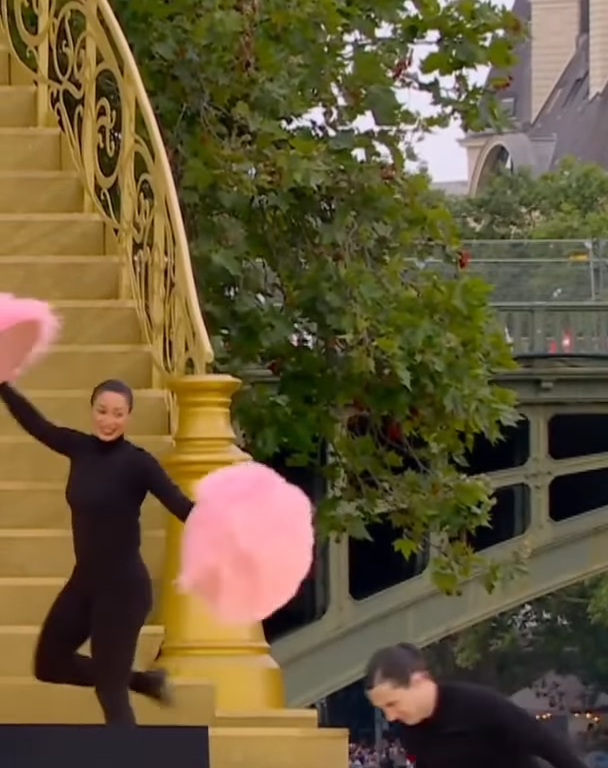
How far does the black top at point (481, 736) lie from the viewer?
6.31 m

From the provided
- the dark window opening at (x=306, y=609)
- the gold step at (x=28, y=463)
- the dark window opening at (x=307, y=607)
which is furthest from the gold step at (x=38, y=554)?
the dark window opening at (x=306, y=609)

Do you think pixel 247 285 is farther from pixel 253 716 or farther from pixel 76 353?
pixel 253 716

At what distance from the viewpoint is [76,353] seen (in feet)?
34.9

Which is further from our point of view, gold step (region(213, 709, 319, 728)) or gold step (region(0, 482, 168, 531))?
gold step (region(0, 482, 168, 531))

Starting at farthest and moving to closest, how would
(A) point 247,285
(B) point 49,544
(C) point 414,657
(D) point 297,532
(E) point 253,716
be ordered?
(A) point 247,285 < (B) point 49,544 < (E) point 253,716 < (D) point 297,532 < (C) point 414,657

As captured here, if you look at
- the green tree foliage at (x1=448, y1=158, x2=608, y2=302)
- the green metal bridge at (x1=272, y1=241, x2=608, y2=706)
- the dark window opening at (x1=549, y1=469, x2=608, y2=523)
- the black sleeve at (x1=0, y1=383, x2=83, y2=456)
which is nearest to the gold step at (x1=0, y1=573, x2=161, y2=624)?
the black sleeve at (x1=0, y1=383, x2=83, y2=456)

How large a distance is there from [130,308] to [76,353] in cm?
38

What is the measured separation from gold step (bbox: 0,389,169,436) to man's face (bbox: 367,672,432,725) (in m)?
3.97

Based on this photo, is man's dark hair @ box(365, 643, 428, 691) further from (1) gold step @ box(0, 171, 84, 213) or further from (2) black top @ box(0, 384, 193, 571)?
(1) gold step @ box(0, 171, 84, 213)

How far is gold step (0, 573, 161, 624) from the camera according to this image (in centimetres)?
941

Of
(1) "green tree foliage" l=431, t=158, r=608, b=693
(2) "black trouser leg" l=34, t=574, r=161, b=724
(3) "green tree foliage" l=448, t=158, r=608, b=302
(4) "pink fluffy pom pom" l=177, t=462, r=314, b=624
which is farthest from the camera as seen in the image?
(1) "green tree foliage" l=431, t=158, r=608, b=693

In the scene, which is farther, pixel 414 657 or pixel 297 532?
pixel 297 532

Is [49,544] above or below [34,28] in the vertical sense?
below

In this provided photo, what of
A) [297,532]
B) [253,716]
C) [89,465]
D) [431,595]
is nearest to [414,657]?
[297,532]
